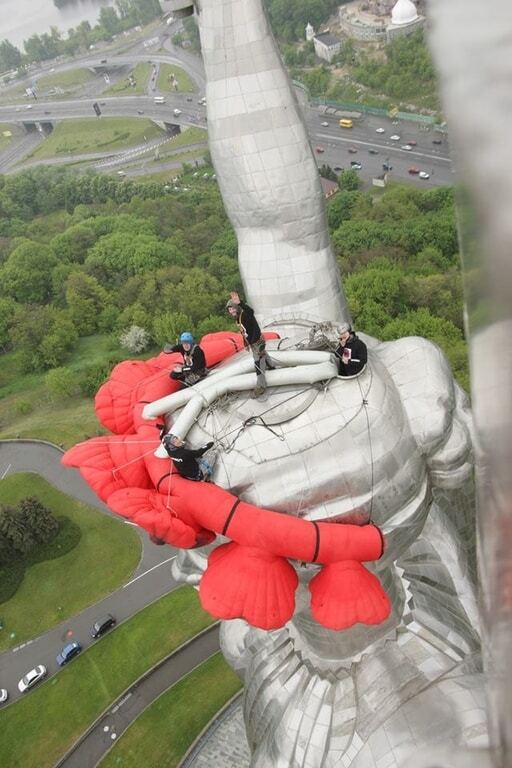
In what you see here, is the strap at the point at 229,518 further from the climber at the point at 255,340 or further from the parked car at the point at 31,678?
the parked car at the point at 31,678

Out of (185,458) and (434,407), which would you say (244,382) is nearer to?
(185,458)

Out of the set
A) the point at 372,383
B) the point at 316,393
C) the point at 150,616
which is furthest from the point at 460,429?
the point at 150,616

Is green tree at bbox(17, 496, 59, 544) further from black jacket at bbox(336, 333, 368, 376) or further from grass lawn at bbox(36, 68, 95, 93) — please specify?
grass lawn at bbox(36, 68, 95, 93)

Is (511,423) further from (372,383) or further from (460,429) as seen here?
(460,429)

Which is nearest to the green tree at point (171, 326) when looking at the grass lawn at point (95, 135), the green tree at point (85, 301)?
the green tree at point (85, 301)

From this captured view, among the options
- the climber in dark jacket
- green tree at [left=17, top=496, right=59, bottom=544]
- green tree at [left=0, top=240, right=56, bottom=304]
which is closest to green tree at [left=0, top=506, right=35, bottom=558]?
green tree at [left=17, top=496, right=59, bottom=544]
